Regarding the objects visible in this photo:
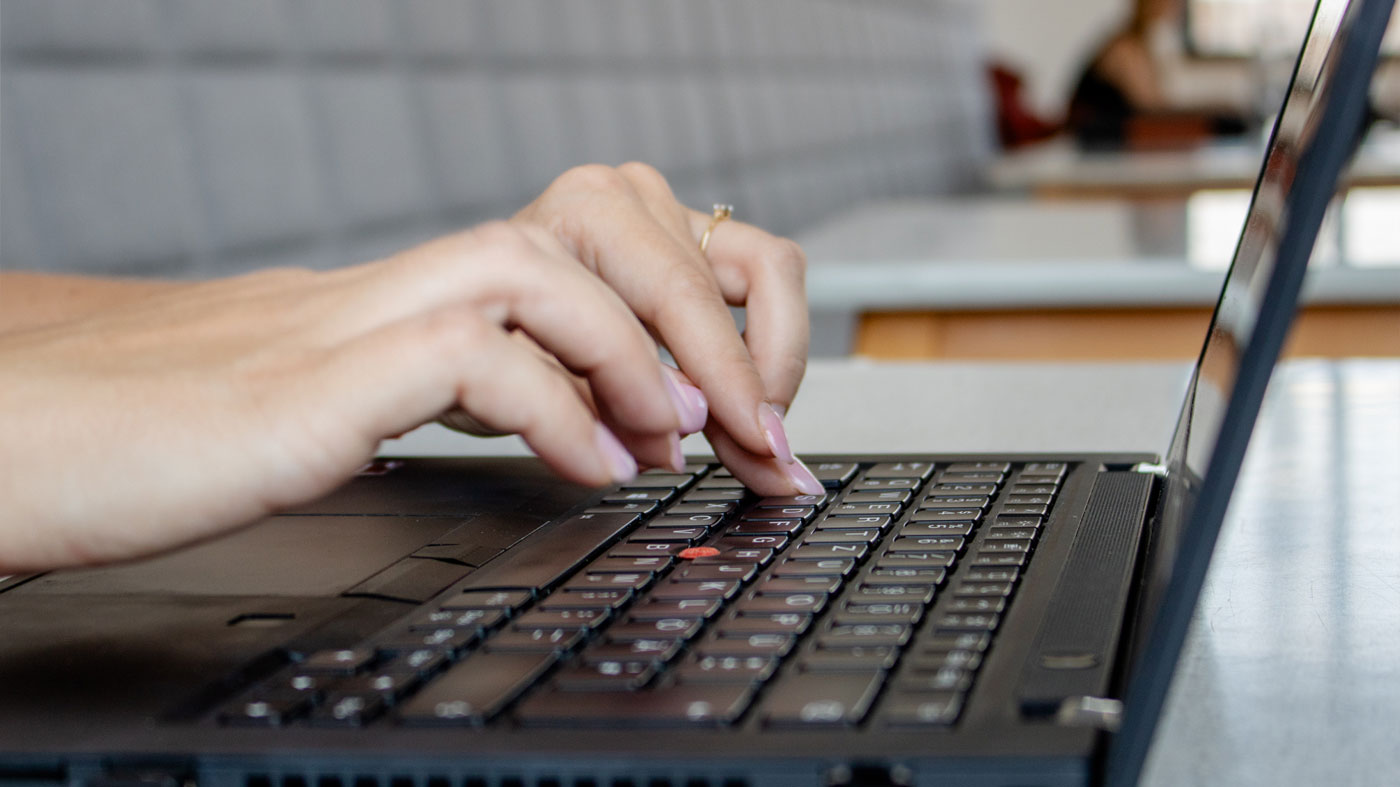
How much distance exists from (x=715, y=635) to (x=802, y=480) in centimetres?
19

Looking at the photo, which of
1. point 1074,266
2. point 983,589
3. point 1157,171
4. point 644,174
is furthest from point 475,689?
point 1157,171

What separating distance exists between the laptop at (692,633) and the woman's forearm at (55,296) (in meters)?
0.24

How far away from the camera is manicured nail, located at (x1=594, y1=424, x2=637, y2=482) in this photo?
0.39 m

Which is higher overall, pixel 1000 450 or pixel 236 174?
pixel 236 174

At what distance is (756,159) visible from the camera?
241 cm

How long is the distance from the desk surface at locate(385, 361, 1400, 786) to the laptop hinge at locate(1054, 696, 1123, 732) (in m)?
0.02

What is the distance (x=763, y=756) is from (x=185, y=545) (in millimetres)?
167

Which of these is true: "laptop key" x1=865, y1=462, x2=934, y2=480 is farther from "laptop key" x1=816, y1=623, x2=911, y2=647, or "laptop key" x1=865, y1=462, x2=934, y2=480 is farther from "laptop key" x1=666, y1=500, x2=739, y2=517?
"laptop key" x1=816, y1=623, x2=911, y2=647

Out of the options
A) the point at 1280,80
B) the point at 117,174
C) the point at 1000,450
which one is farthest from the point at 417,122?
the point at 1280,80

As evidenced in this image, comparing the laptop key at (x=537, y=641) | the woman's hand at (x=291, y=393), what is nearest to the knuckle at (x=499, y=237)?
the woman's hand at (x=291, y=393)

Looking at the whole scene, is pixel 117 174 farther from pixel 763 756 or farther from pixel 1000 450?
pixel 763 756

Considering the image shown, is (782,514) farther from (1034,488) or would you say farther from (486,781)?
(486,781)

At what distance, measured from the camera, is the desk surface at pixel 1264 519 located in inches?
11.7

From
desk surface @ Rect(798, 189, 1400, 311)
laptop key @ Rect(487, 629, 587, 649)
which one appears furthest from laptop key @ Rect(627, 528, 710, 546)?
desk surface @ Rect(798, 189, 1400, 311)
